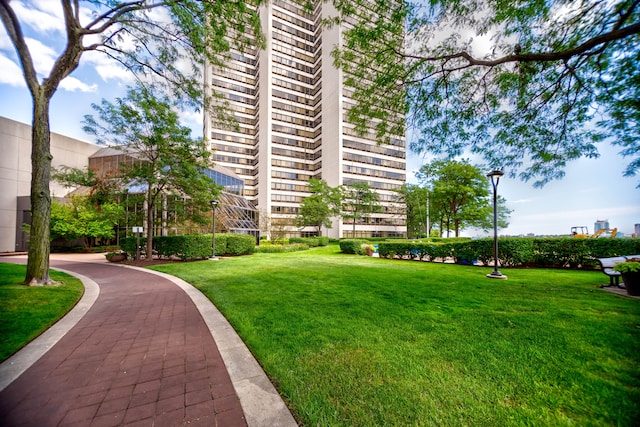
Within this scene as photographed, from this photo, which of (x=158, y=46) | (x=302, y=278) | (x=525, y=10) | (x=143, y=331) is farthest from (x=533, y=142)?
(x=158, y=46)

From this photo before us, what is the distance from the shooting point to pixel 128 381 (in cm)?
302

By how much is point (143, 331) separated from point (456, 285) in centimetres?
853

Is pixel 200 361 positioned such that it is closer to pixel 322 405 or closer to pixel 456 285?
pixel 322 405

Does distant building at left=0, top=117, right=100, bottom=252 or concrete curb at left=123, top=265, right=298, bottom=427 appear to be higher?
distant building at left=0, top=117, right=100, bottom=252

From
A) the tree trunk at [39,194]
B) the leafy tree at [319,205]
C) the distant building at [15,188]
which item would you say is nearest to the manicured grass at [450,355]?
the tree trunk at [39,194]

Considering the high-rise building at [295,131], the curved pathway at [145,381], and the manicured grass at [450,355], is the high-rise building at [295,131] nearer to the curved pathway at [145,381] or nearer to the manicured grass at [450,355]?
the manicured grass at [450,355]

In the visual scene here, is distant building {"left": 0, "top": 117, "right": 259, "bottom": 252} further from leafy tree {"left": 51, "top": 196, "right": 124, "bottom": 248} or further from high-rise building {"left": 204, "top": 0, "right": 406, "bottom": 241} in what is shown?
high-rise building {"left": 204, "top": 0, "right": 406, "bottom": 241}

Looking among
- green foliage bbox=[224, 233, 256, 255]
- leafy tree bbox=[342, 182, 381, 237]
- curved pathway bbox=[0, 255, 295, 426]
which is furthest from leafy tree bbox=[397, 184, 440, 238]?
curved pathway bbox=[0, 255, 295, 426]

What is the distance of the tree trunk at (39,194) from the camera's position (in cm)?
760

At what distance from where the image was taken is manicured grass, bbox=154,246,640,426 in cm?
232

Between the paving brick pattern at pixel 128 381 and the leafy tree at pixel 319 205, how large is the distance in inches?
1269

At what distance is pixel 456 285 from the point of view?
7797mm

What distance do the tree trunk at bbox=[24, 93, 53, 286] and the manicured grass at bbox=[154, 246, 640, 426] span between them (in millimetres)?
6453

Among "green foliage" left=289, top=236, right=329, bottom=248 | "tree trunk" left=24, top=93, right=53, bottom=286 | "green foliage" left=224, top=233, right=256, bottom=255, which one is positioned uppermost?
"tree trunk" left=24, top=93, right=53, bottom=286
